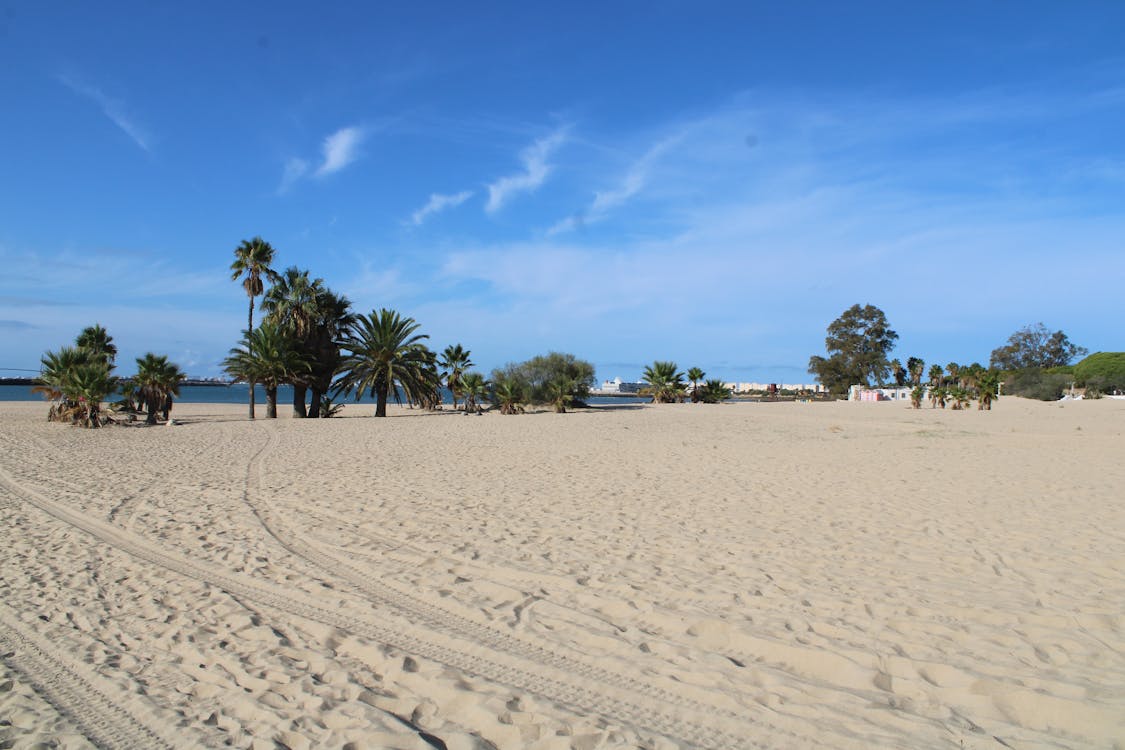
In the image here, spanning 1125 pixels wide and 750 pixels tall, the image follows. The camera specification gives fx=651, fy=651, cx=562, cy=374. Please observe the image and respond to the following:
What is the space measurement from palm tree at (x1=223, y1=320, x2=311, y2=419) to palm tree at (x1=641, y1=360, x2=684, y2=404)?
3364 centimetres

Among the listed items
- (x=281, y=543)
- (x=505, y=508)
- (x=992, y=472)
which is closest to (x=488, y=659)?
(x=281, y=543)

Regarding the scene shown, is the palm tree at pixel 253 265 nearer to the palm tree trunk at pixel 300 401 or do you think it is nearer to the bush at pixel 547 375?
the palm tree trunk at pixel 300 401

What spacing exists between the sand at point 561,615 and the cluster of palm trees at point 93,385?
1623cm

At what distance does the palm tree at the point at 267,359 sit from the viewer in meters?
31.3

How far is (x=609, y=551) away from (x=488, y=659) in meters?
2.79

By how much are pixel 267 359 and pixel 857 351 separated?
229ft

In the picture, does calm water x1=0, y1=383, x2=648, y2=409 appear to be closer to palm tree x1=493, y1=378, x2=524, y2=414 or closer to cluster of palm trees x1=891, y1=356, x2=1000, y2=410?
palm tree x1=493, y1=378, x2=524, y2=414

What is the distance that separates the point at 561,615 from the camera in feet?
17.1

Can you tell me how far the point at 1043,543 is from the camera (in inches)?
285

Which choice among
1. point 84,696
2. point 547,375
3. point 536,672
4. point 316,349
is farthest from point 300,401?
point 536,672

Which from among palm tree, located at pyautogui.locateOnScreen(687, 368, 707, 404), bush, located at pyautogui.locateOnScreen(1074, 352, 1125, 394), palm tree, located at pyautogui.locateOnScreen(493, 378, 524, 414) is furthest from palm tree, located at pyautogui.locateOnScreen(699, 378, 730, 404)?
bush, located at pyautogui.locateOnScreen(1074, 352, 1125, 394)

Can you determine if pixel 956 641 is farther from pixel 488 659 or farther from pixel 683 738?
pixel 488 659

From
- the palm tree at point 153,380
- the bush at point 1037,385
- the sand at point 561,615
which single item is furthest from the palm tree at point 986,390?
the palm tree at point 153,380

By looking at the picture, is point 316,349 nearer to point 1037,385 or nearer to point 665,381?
point 665,381
